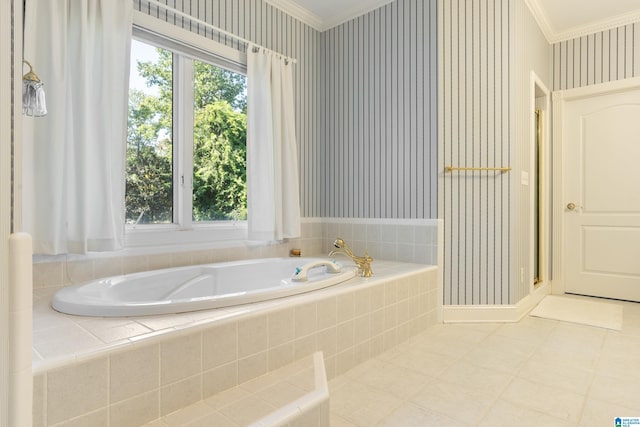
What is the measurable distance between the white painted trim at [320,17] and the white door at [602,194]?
2.25 metres

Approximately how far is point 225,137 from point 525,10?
2641 mm

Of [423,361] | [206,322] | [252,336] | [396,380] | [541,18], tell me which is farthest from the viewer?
[541,18]

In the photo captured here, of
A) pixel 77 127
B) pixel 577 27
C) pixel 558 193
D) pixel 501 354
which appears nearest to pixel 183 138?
pixel 77 127

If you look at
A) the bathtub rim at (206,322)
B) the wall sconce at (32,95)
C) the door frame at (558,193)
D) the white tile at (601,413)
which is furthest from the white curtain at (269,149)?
the door frame at (558,193)

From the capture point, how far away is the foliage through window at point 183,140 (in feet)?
7.80

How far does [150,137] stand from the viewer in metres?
2.43

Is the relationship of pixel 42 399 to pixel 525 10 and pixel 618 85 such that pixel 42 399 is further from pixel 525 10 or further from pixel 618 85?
pixel 618 85

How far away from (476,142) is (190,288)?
2.28 meters

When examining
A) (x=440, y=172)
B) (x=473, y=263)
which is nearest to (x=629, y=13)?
(x=440, y=172)

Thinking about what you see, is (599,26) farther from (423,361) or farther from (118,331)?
(118,331)

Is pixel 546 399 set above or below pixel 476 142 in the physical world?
below

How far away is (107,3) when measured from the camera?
1.99 meters

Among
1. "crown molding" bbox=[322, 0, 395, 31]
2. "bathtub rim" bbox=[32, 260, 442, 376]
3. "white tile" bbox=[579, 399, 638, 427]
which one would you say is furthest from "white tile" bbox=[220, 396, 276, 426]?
"crown molding" bbox=[322, 0, 395, 31]

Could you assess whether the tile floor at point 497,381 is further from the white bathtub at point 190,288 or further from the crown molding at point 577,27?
the crown molding at point 577,27
